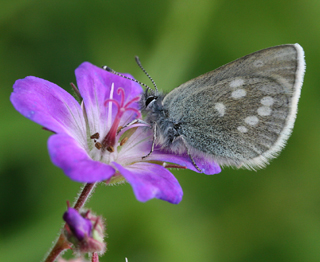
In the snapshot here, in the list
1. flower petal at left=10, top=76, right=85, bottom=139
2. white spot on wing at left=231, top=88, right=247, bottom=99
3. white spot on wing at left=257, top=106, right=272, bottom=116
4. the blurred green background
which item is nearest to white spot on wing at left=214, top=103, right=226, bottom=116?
white spot on wing at left=231, top=88, right=247, bottom=99

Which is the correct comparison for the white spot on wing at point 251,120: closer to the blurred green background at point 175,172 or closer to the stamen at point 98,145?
the stamen at point 98,145

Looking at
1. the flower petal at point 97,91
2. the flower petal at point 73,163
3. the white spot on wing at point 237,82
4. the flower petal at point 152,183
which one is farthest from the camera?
the flower petal at point 97,91

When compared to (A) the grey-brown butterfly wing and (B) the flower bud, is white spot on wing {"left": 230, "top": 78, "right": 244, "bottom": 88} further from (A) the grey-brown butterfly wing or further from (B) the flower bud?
(B) the flower bud

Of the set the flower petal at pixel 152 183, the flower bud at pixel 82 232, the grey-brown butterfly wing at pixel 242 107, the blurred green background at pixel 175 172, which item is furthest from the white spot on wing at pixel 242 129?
the blurred green background at pixel 175 172

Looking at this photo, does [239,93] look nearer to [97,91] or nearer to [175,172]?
[97,91]

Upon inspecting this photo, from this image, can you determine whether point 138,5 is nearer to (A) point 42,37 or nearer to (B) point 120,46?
(B) point 120,46

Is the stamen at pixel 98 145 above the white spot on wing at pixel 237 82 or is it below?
below

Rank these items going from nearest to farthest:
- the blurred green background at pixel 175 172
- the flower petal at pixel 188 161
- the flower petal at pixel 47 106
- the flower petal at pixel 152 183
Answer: the flower petal at pixel 152 183 → the flower petal at pixel 47 106 → the flower petal at pixel 188 161 → the blurred green background at pixel 175 172

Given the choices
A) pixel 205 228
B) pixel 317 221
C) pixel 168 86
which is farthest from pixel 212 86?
pixel 317 221
